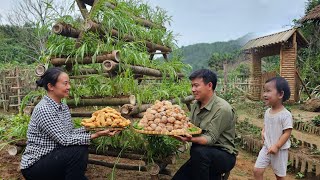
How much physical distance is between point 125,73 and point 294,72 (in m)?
12.2

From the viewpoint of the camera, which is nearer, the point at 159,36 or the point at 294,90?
the point at 159,36

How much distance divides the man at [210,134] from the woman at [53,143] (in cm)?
100

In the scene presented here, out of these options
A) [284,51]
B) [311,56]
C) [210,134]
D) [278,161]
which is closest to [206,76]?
[210,134]

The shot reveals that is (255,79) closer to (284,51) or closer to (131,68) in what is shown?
(284,51)

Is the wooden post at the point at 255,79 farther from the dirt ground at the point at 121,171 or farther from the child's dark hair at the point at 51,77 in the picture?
the child's dark hair at the point at 51,77

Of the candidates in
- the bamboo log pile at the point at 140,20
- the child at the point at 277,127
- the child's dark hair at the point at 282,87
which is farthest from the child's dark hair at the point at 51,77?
the child's dark hair at the point at 282,87

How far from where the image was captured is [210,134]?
10.7 feet

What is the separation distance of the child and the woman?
6.11 ft

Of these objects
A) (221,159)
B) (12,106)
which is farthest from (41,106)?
(12,106)

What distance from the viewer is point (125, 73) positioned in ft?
14.5

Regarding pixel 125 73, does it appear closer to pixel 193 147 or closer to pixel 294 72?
pixel 193 147

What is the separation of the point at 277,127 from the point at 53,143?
2.51m

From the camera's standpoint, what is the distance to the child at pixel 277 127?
3.48 m

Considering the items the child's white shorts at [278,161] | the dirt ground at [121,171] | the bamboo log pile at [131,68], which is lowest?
the dirt ground at [121,171]
